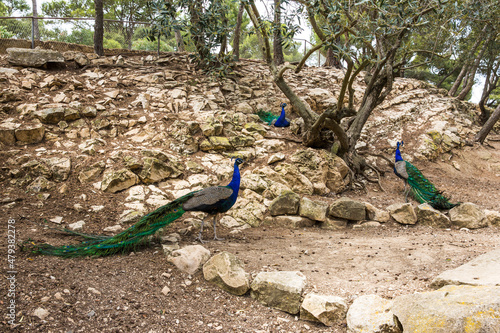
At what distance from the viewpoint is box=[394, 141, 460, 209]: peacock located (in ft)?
20.6

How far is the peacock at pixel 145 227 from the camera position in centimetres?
368

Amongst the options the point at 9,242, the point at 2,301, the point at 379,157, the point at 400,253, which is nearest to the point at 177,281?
the point at 2,301

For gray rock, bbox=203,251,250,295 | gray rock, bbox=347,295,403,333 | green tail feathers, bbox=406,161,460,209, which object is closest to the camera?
gray rock, bbox=347,295,403,333

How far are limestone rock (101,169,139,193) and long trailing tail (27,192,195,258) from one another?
182 cm

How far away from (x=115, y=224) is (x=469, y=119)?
13783 millimetres

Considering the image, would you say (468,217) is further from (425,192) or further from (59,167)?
(59,167)

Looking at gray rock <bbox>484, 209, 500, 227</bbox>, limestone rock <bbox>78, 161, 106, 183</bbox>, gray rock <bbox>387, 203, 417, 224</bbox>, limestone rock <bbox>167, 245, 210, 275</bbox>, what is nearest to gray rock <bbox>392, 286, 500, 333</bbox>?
limestone rock <bbox>167, 245, 210, 275</bbox>

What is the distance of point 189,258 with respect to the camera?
379cm

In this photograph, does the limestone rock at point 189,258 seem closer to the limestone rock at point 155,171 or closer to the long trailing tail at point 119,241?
the long trailing tail at point 119,241

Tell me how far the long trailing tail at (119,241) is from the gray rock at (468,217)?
16.0 ft

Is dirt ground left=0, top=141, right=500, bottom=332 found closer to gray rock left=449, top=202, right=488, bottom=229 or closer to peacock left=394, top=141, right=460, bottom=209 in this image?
gray rock left=449, top=202, right=488, bottom=229

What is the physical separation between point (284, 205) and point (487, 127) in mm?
9520

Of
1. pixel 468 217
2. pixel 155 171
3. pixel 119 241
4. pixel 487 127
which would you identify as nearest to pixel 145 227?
pixel 119 241

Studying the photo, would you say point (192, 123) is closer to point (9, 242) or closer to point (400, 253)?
point (9, 242)
